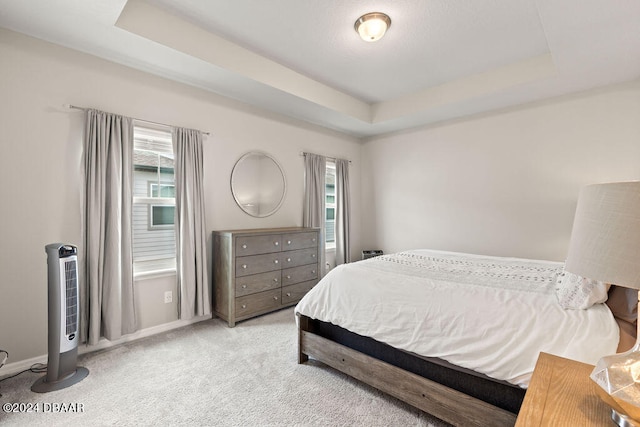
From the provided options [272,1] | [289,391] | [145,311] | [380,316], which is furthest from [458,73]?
[145,311]

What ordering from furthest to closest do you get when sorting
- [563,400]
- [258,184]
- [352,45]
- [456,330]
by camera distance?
[258,184]
[352,45]
[456,330]
[563,400]

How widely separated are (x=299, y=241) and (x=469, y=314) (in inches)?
91.4

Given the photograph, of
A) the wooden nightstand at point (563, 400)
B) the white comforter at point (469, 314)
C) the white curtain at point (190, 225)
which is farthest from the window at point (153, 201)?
the wooden nightstand at point (563, 400)

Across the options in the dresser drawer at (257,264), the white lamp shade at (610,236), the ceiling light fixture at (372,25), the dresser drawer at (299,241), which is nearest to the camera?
the white lamp shade at (610,236)

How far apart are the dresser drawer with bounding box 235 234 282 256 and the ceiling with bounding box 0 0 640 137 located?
5.17 feet

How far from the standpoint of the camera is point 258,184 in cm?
373

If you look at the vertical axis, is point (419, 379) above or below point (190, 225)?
below

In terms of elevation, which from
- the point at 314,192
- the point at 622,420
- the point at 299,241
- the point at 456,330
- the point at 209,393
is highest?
the point at 314,192

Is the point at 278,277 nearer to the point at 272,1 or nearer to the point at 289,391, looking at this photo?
the point at 289,391

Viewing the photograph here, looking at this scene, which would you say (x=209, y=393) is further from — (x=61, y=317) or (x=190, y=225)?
(x=190, y=225)

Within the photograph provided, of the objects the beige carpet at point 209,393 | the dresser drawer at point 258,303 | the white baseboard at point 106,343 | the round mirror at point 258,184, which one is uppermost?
the round mirror at point 258,184

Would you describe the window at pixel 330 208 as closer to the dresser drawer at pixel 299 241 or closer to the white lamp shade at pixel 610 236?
the dresser drawer at pixel 299 241

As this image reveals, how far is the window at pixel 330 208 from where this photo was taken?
469cm

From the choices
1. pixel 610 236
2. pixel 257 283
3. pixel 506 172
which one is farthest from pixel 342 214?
pixel 610 236
